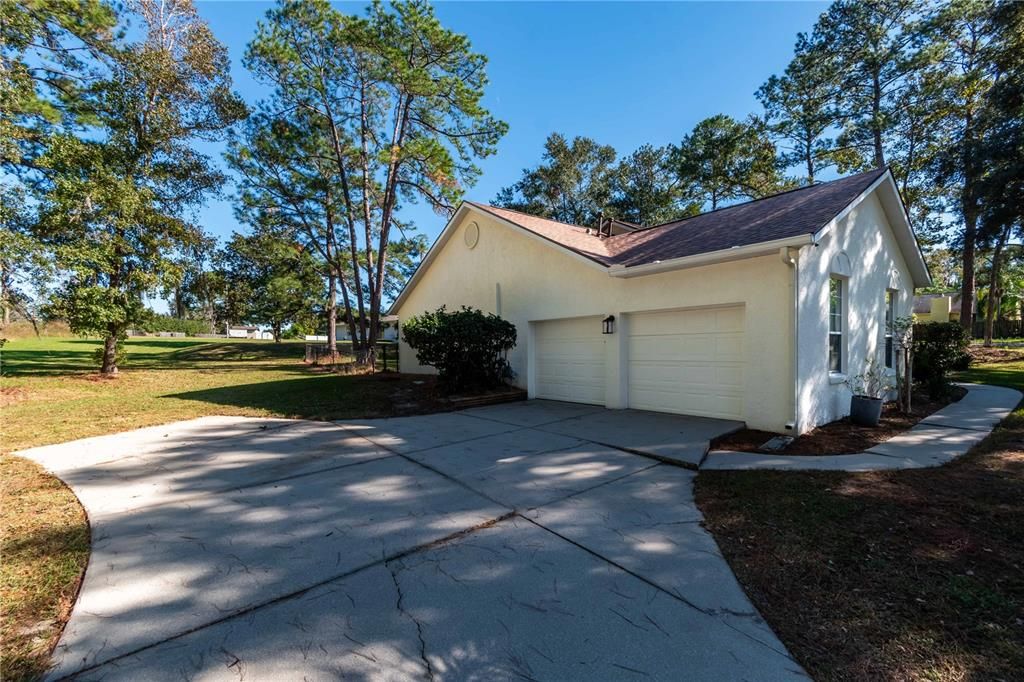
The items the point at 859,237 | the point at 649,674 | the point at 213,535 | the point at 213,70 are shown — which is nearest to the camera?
the point at 649,674

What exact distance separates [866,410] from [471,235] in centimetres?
999

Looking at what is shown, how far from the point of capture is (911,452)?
5164 millimetres

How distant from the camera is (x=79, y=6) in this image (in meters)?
11.5

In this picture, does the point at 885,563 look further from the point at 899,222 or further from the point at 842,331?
the point at 899,222

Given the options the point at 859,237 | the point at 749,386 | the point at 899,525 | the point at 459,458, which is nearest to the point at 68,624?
the point at 459,458

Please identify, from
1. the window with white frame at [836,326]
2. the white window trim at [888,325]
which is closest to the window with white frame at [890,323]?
the white window trim at [888,325]

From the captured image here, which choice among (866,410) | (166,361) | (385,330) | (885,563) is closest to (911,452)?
(866,410)

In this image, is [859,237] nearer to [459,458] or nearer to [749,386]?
[749,386]

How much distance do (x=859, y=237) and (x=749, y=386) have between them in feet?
13.0

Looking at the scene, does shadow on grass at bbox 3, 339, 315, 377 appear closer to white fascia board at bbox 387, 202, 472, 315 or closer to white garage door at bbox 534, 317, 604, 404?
white fascia board at bbox 387, 202, 472, 315

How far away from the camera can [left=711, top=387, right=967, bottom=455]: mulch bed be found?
5.50m

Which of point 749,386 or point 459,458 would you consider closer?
point 459,458

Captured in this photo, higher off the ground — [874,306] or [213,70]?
[213,70]

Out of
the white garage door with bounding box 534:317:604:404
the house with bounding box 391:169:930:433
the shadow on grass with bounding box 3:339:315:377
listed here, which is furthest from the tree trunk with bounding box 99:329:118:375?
the white garage door with bounding box 534:317:604:404
